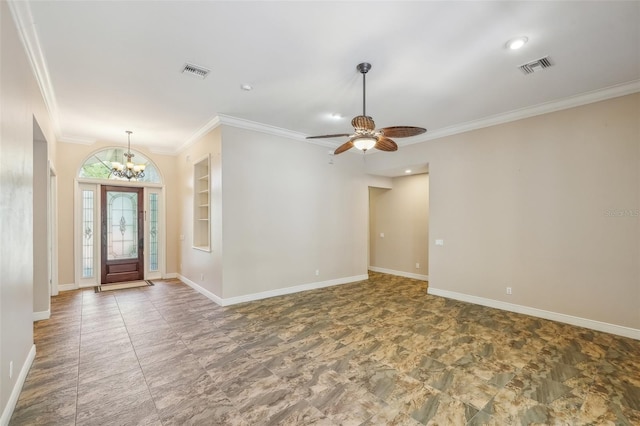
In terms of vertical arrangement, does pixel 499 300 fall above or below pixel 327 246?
below

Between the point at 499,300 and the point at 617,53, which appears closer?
the point at 617,53

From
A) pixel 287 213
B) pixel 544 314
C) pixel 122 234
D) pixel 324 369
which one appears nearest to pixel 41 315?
pixel 122 234

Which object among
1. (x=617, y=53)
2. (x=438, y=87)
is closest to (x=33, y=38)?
(x=438, y=87)

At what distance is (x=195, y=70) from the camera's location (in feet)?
11.5

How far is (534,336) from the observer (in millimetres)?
3811

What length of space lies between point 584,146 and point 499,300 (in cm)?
264

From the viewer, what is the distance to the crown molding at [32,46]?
2.44m

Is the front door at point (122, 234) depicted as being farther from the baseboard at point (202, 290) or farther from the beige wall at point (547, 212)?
the beige wall at point (547, 212)

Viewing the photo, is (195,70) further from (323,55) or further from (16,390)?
(16,390)

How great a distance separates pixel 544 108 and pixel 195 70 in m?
5.00

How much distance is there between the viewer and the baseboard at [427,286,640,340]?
384 centimetres

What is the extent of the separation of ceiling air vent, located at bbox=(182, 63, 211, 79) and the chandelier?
3321mm

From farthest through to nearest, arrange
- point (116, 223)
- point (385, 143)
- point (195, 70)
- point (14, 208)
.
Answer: point (116, 223) → point (385, 143) → point (195, 70) → point (14, 208)

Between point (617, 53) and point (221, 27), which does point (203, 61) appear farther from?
point (617, 53)
